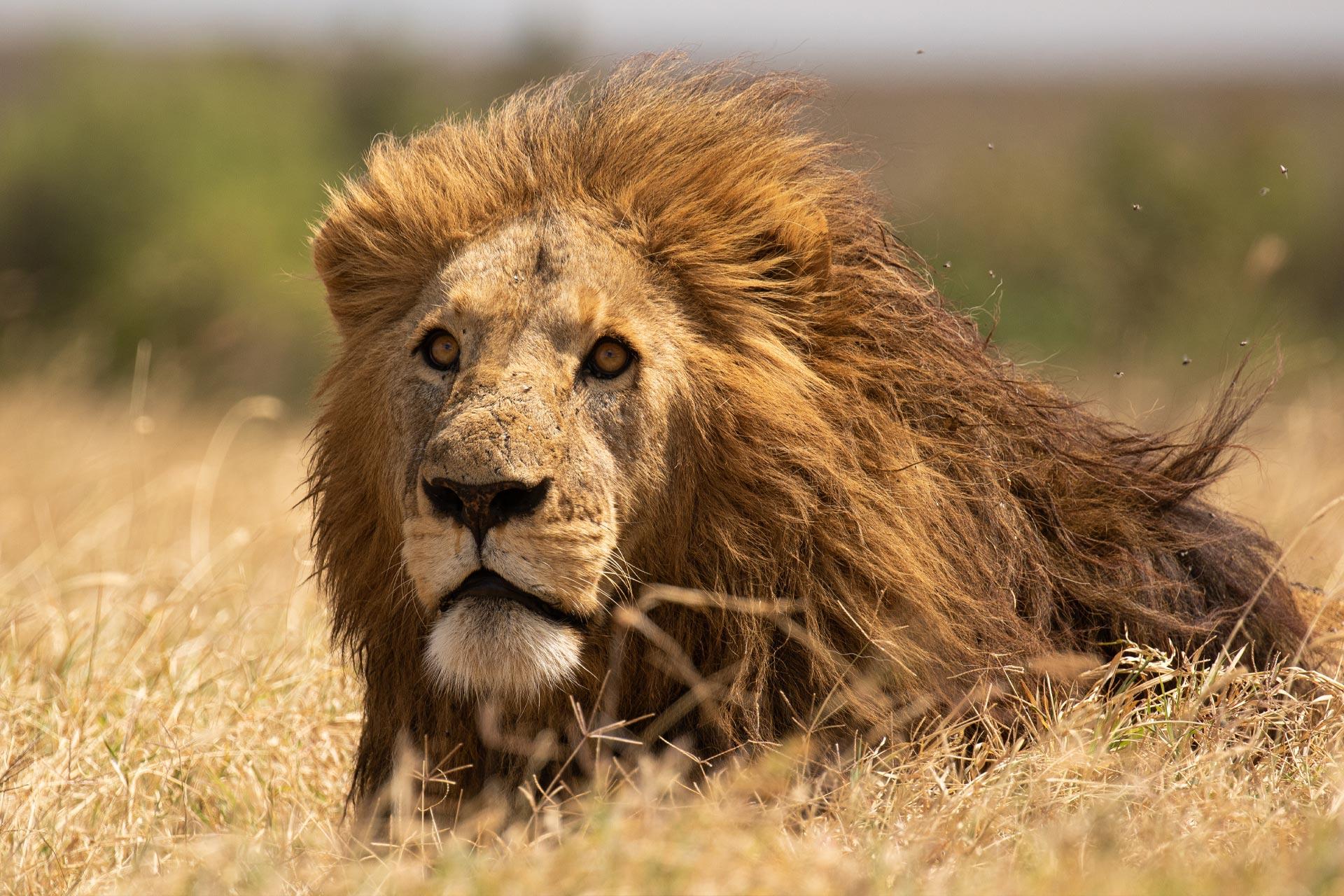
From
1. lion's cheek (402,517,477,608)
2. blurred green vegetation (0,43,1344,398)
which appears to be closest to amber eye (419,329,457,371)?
lion's cheek (402,517,477,608)

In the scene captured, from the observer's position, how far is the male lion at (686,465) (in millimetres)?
3062

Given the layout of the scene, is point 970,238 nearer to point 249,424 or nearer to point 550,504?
point 249,424

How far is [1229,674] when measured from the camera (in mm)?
3252

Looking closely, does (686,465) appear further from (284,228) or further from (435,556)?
(284,228)

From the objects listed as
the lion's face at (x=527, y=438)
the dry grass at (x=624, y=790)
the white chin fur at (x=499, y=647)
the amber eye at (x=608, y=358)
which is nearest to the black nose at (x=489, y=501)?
the lion's face at (x=527, y=438)

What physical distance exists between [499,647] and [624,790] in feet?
1.27

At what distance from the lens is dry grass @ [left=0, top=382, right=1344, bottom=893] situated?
238cm

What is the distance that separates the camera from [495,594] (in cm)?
297

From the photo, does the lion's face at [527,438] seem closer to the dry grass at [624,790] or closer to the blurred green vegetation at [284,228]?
the dry grass at [624,790]

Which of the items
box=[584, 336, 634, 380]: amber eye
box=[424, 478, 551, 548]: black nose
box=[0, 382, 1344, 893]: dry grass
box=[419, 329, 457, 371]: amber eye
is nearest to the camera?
box=[0, 382, 1344, 893]: dry grass

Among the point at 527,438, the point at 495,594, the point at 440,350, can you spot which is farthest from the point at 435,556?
the point at 440,350

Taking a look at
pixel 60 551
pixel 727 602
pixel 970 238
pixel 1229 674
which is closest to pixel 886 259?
pixel 727 602

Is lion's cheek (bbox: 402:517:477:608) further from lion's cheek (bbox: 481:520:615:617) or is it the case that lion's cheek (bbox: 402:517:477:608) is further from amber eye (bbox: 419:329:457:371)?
amber eye (bbox: 419:329:457:371)

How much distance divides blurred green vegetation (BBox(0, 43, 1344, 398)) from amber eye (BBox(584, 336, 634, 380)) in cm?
857
